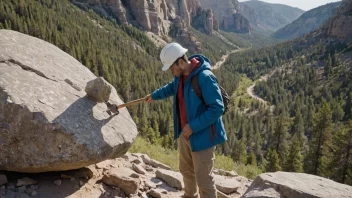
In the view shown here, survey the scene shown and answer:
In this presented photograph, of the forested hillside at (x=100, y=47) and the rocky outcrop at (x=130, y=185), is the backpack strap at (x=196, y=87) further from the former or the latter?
the forested hillside at (x=100, y=47)

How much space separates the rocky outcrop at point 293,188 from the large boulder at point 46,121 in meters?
2.51

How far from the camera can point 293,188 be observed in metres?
4.13

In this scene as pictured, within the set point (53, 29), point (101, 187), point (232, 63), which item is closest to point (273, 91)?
point (232, 63)

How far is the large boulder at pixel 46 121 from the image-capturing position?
160 inches

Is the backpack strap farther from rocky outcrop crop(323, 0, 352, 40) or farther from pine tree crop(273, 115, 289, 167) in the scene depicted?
rocky outcrop crop(323, 0, 352, 40)

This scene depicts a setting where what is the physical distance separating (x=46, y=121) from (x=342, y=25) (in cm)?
15400

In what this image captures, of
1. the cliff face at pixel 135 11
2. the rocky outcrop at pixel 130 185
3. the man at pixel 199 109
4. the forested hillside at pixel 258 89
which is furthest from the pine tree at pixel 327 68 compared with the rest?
the man at pixel 199 109

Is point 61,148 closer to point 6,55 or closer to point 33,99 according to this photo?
point 33,99

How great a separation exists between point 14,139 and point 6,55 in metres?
1.61

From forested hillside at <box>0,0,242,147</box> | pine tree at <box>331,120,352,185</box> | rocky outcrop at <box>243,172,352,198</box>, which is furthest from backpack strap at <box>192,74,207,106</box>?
forested hillside at <box>0,0,242,147</box>

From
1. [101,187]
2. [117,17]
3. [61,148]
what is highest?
[117,17]

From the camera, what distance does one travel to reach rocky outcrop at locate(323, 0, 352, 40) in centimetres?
12788

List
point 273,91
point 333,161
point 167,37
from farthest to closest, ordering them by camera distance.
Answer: point 167,37 → point 273,91 → point 333,161

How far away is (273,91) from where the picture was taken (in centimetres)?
10894
